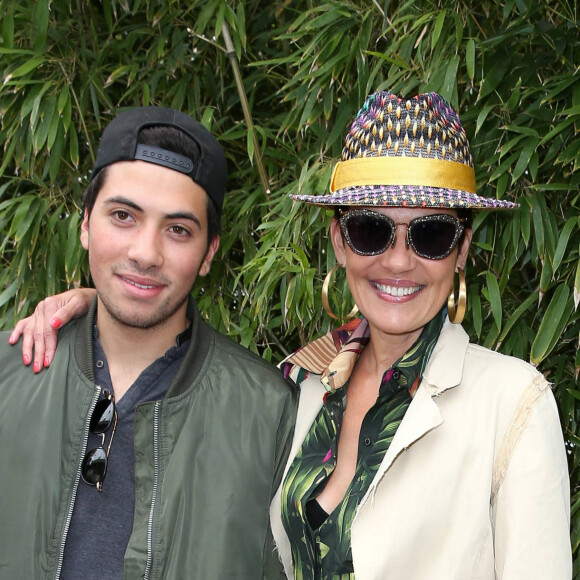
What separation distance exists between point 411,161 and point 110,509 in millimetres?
1005

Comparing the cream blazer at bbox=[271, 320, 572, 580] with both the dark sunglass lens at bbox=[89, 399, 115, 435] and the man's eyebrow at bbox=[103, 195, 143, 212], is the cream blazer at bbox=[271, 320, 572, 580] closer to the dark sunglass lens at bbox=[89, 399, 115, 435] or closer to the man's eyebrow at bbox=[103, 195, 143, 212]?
the dark sunglass lens at bbox=[89, 399, 115, 435]

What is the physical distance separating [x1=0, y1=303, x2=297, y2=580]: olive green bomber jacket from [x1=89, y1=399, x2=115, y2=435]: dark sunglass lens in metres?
0.02

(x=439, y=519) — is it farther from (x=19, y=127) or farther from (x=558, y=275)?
(x=19, y=127)

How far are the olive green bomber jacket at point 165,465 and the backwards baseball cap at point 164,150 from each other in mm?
391

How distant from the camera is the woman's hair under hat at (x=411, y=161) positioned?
1729 millimetres

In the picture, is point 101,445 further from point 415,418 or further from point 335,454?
point 415,418

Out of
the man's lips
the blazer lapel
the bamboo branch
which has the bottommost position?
the blazer lapel

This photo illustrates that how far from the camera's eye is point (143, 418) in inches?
74.0

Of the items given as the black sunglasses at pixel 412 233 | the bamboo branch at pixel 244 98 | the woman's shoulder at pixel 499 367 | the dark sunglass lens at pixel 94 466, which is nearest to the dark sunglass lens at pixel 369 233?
the black sunglasses at pixel 412 233

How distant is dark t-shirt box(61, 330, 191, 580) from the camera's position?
1.82 meters

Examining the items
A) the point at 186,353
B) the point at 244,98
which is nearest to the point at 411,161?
the point at 186,353

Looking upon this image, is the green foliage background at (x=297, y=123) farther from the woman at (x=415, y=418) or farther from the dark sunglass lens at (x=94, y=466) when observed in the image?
the dark sunglass lens at (x=94, y=466)

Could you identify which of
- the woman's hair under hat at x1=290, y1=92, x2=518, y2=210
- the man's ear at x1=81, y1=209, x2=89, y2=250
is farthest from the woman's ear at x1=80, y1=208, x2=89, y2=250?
the woman's hair under hat at x1=290, y1=92, x2=518, y2=210

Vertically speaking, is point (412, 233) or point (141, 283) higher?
point (412, 233)
